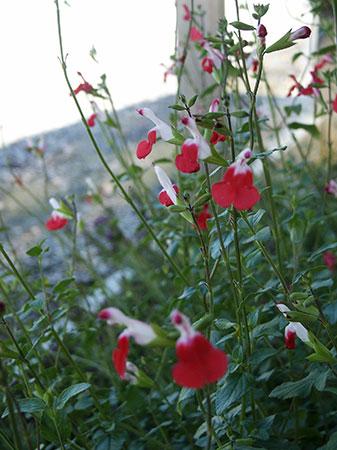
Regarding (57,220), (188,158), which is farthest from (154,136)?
(57,220)

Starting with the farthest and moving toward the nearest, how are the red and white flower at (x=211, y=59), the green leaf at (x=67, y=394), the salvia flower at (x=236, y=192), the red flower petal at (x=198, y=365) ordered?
the red and white flower at (x=211, y=59) → the green leaf at (x=67, y=394) → the salvia flower at (x=236, y=192) → the red flower petal at (x=198, y=365)

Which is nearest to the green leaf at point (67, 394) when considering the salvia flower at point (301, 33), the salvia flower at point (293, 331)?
the salvia flower at point (293, 331)

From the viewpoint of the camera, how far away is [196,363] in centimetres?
55

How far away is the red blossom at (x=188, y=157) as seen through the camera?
29.3 inches

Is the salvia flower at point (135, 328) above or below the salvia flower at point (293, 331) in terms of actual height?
above

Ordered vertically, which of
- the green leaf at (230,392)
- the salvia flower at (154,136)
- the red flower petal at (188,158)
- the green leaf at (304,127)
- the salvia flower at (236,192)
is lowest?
the green leaf at (230,392)

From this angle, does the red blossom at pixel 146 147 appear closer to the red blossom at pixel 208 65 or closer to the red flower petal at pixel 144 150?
the red flower petal at pixel 144 150

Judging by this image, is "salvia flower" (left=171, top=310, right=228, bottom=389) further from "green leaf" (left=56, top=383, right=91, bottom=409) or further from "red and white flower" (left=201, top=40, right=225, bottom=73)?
"red and white flower" (left=201, top=40, right=225, bottom=73)

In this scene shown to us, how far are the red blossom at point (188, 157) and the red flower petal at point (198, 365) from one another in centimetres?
26

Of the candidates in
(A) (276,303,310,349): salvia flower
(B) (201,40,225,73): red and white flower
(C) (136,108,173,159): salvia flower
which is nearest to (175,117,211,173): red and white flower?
(C) (136,108,173,159): salvia flower

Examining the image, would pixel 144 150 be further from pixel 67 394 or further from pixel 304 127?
pixel 304 127

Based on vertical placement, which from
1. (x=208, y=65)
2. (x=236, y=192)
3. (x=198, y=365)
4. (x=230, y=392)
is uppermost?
(x=208, y=65)

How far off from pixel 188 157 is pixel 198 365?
293 millimetres

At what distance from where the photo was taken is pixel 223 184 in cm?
72
